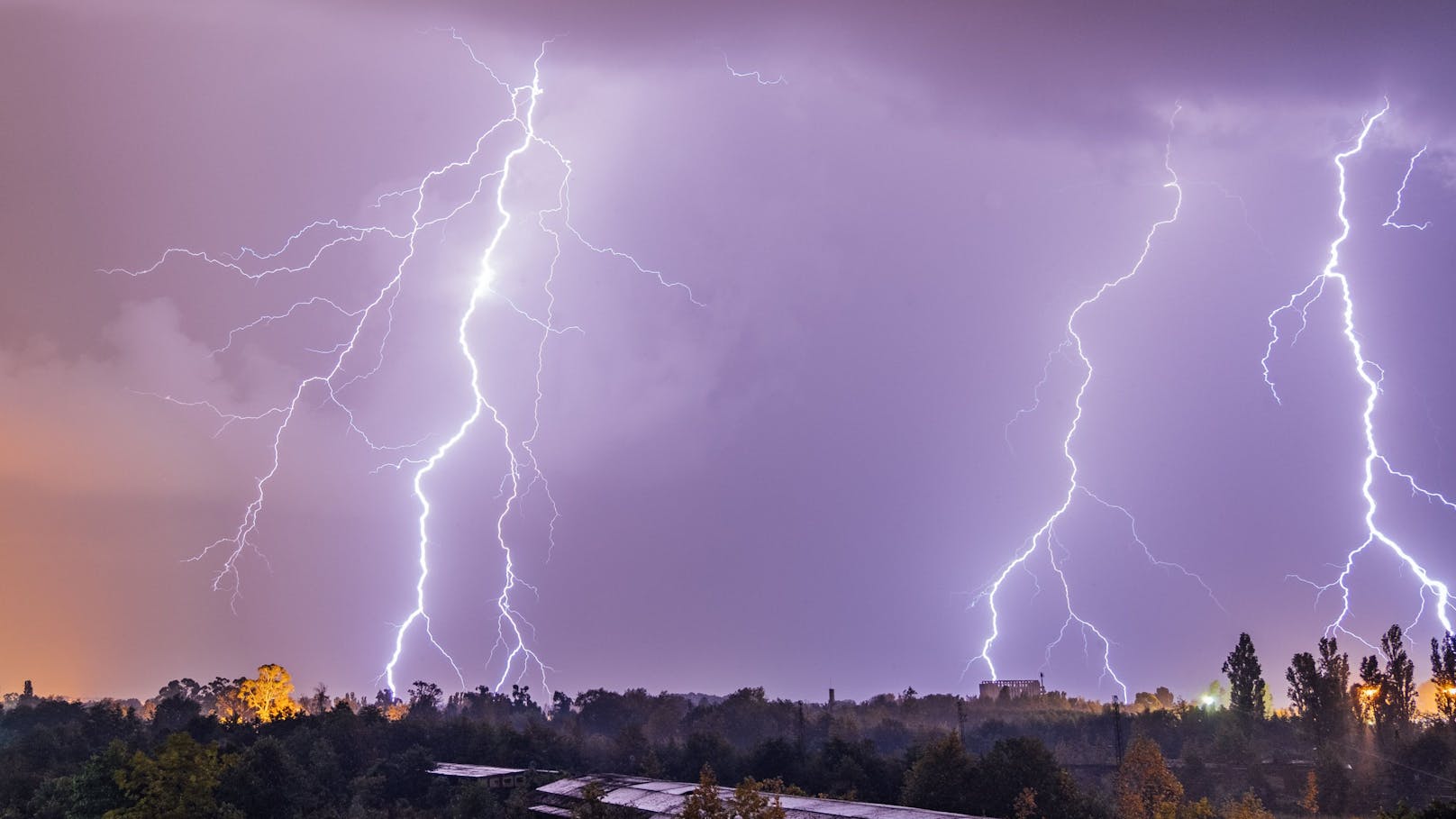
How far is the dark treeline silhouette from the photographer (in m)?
29.9

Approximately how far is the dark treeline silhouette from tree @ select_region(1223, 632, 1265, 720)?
0.10 m

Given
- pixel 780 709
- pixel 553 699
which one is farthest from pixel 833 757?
pixel 553 699

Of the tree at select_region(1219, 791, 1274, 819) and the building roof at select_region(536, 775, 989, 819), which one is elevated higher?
the building roof at select_region(536, 775, 989, 819)

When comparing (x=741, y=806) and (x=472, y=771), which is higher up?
(x=741, y=806)

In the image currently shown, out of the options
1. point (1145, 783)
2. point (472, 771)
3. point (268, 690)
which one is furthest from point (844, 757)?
point (268, 690)

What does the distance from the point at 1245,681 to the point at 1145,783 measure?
98.2 ft

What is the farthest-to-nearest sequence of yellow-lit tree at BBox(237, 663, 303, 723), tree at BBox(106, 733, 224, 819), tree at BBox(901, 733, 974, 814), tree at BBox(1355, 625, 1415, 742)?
yellow-lit tree at BBox(237, 663, 303, 723) → tree at BBox(1355, 625, 1415, 742) → tree at BBox(901, 733, 974, 814) → tree at BBox(106, 733, 224, 819)

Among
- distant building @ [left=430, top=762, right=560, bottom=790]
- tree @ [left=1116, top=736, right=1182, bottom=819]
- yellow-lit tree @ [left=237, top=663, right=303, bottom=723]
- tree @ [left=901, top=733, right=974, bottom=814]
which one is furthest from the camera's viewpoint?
yellow-lit tree @ [left=237, top=663, right=303, bottom=723]

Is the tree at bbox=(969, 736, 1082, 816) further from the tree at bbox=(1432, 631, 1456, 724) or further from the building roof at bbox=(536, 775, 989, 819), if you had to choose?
the tree at bbox=(1432, 631, 1456, 724)

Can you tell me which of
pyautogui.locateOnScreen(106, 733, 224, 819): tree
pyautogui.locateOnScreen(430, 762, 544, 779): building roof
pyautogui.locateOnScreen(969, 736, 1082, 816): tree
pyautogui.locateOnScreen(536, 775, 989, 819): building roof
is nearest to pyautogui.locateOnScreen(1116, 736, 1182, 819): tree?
pyautogui.locateOnScreen(969, 736, 1082, 816): tree

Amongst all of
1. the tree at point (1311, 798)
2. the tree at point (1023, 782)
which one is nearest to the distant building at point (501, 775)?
the tree at point (1023, 782)

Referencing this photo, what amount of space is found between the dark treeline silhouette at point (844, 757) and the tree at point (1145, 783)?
0.23 ft

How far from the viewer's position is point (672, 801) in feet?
94.9

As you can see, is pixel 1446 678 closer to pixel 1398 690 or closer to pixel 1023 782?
pixel 1398 690
